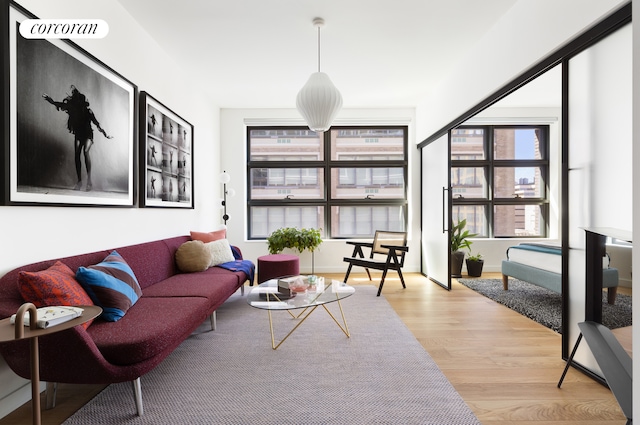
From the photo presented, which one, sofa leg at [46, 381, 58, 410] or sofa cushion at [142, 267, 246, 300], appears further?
sofa cushion at [142, 267, 246, 300]

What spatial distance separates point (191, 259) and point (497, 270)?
16.4 feet

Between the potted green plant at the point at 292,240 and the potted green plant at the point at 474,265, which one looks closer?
the potted green plant at the point at 292,240

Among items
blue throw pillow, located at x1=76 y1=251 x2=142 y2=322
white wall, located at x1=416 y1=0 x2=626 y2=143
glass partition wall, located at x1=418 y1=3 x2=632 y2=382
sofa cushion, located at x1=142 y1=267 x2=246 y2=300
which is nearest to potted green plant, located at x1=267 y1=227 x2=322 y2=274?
sofa cushion, located at x1=142 y1=267 x2=246 y2=300

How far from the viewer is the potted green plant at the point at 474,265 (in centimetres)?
537

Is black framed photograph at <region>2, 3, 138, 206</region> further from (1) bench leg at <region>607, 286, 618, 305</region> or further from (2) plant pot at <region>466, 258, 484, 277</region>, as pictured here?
(2) plant pot at <region>466, 258, 484, 277</region>

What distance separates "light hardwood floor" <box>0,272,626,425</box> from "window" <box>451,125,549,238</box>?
2.75m

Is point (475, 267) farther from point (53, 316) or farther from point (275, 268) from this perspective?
point (53, 316)

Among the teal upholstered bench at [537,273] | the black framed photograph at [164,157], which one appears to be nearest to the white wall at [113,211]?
the black framed photograph at [164,157]

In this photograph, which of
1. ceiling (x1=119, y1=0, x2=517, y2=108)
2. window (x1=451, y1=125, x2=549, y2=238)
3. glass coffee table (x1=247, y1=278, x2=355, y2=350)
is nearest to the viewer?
glass coffee table (x1=247, y1=278, x2=355, y2=350)

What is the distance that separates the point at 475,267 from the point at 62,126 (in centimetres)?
541

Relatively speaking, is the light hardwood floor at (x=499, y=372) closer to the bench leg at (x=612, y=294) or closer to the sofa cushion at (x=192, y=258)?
the bench leg at (x=612, y=294)

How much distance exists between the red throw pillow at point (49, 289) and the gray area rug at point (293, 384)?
617mm

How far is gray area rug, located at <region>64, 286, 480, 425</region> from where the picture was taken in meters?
1.78

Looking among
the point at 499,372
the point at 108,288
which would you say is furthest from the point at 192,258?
the point at 499,372
